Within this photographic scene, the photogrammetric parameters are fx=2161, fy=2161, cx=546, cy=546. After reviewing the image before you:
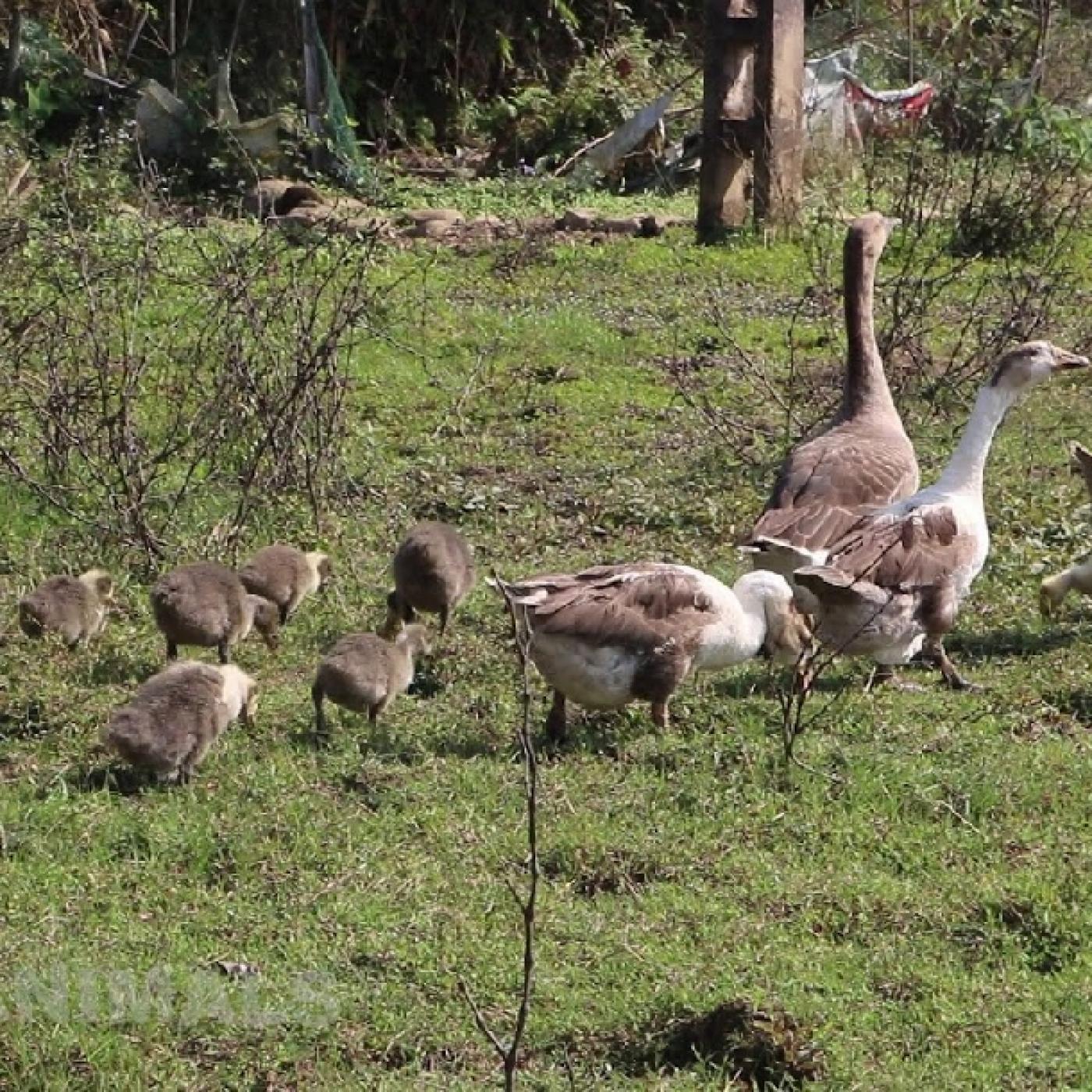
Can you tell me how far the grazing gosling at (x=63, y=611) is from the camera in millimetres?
8656

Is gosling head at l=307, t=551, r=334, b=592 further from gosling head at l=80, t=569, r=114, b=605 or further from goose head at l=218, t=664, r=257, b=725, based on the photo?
goose head at l=218, t=664, r=257, b=725

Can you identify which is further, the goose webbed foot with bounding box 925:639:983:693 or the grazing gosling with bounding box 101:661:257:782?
the goose webbed foot with bounding box 925:639:983:693

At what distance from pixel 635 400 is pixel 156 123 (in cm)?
892

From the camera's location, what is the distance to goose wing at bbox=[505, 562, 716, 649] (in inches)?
301

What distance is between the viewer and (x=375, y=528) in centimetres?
1080

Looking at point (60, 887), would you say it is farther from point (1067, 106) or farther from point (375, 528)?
point (1067, 106)

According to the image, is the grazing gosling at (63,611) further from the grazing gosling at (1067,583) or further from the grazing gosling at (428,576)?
the grazing gosling at (1067,583)

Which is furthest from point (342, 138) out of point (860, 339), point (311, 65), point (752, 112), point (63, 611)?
point (63, 611)

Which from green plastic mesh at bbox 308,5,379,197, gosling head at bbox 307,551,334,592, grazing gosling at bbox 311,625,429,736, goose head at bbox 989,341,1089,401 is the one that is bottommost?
green plastic mesh at bbox 308,5,379,197

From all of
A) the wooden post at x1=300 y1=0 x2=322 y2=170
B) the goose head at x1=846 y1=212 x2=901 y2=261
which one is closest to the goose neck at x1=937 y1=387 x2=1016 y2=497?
the goose head at x1=846 y1=212 x2=901 y2=261

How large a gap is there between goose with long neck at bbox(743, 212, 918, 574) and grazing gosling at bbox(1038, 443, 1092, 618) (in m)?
0.75

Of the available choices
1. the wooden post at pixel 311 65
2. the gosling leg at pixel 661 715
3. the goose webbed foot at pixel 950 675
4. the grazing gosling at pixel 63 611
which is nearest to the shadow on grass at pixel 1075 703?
the goose webbed foot at pixel 950 675

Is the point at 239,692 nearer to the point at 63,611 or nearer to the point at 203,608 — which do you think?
the point at 203,608

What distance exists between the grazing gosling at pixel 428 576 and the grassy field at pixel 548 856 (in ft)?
0.70
